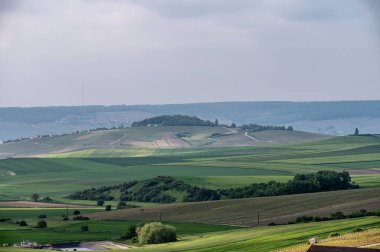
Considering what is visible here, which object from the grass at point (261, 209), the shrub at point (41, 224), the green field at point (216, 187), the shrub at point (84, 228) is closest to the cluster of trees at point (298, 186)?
the green field at point (216, 187)

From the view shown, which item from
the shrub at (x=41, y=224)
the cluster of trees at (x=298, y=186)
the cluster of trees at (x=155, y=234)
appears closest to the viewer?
the cluster of trees at (x=155, y=234)

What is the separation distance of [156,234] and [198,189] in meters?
38.1

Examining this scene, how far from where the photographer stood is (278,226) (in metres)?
74.6

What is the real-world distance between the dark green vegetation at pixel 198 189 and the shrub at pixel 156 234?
1156 inches

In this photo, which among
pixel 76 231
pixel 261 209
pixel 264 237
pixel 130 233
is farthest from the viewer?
pixel 261 209

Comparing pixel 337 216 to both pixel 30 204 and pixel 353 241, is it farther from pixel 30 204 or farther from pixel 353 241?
pixel 30 204

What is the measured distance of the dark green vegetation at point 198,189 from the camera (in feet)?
350

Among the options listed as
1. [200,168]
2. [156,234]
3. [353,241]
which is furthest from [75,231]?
[200,168]

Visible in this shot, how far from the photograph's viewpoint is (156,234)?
246ft

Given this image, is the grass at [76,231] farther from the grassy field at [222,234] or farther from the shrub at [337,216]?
the shrub at [337,216]

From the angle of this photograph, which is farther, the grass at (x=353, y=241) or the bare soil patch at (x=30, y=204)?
the bare soil patch at (x=30, y=204)

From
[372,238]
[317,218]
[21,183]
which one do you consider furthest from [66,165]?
[372,238]

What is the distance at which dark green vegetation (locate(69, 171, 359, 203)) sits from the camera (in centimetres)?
10675

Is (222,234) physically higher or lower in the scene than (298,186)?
lower
